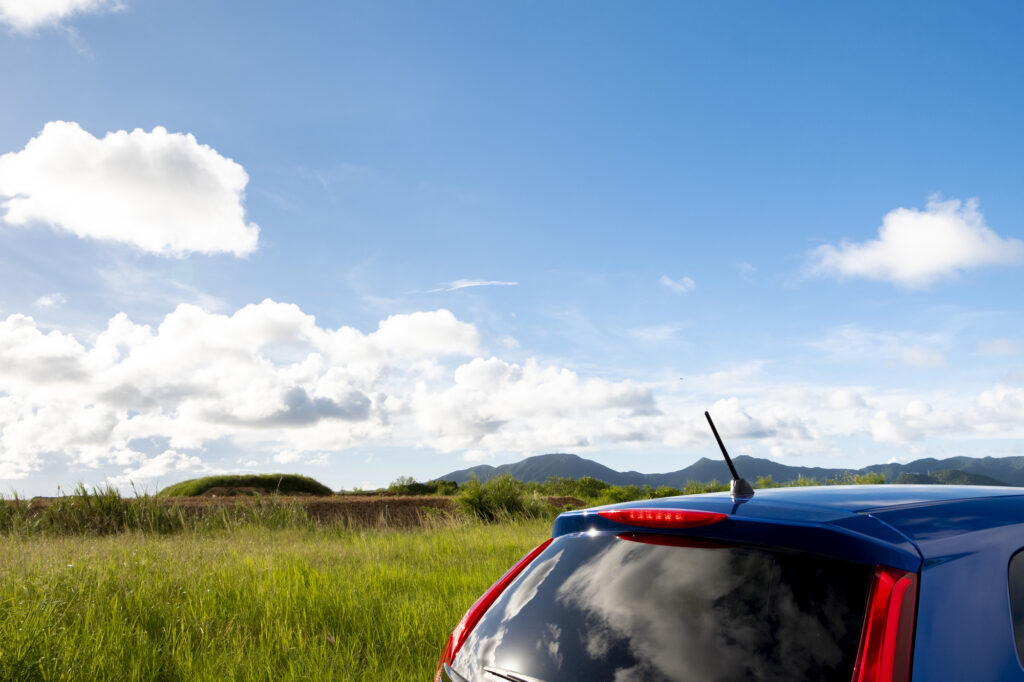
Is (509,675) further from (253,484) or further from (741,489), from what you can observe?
(253,484)

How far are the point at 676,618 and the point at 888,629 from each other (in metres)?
0.51

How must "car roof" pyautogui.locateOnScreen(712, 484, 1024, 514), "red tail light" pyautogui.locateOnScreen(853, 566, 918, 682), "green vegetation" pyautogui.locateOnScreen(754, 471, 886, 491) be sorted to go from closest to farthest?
"red tail light" pyautogui.locateOnScreen(853, 566, 918, 682)
"car roof" pyautogui.locateOnScreen(712, 484, 1024, 514)
"green vegetation" pyautogui.locateOnScreen(754, 471, 886, 491)

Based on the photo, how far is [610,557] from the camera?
87.4 inches

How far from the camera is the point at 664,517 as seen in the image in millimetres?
2158

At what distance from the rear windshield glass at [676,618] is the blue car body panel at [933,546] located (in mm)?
56

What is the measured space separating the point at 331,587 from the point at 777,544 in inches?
234

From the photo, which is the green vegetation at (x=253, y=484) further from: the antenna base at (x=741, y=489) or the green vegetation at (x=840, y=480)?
the antenna base at (x=741, y=489)

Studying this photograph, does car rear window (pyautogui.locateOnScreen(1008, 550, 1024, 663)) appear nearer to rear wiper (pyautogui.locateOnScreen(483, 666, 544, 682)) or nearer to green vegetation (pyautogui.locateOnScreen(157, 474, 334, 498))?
rear wiper (pyautogui.locateOnScreen(483, 666, 544, 682))

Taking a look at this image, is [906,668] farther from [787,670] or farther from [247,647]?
[247,647]

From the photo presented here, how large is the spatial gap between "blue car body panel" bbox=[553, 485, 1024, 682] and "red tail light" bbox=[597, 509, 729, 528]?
0.02m

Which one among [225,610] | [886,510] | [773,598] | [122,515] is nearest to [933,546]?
[886,510]

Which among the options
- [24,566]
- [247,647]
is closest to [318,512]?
[24,566]

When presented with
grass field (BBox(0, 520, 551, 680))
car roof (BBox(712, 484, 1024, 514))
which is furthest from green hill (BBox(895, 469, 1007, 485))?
grass field (BBox(0, 520, 551, 680))

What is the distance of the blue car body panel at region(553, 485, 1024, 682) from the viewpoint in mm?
1761
